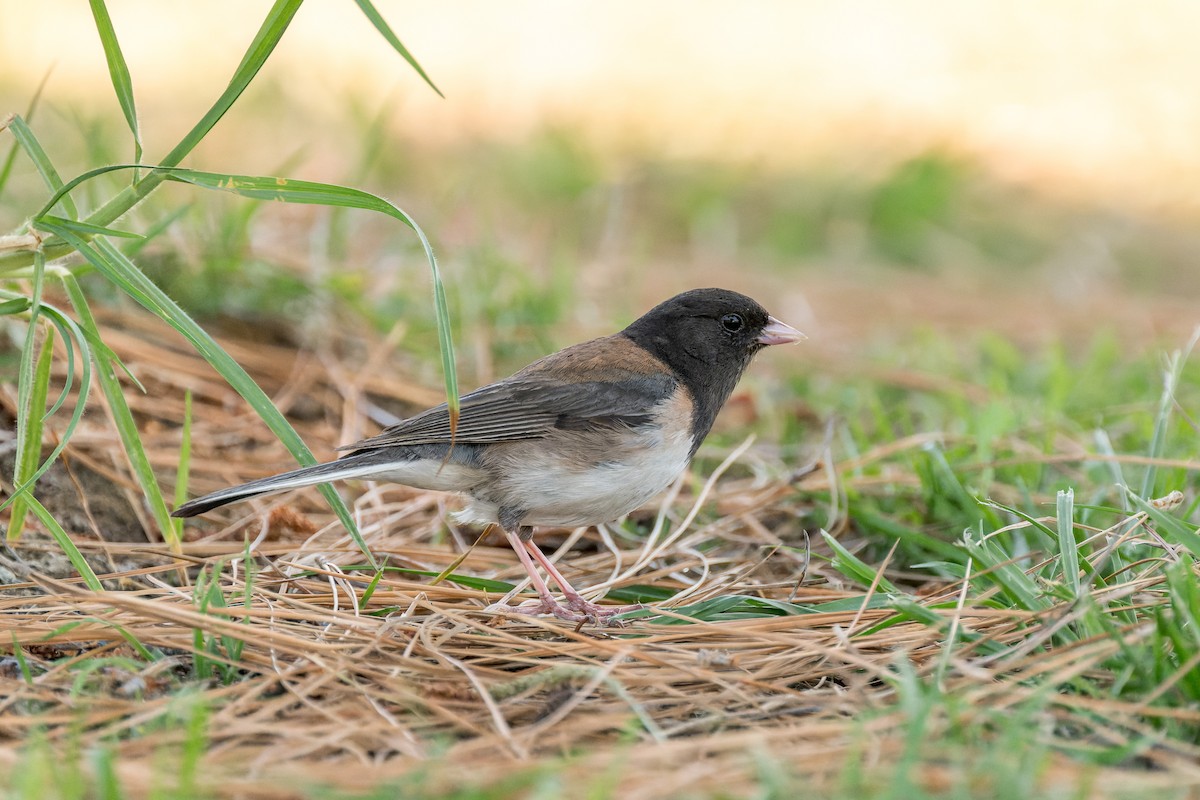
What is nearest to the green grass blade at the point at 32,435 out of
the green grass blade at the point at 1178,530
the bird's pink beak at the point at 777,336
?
the bird's pink beak at the point at 777,336

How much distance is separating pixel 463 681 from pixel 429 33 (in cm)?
877

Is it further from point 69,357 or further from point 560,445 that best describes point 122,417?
point 560,445

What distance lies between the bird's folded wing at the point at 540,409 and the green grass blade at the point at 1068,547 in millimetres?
1080

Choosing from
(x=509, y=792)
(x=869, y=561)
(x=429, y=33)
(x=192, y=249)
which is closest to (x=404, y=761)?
(x=509, y=792)

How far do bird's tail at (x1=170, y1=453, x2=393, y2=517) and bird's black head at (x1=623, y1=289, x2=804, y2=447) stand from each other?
0.99 metres

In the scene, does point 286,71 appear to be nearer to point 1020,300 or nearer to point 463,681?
point 1020,300

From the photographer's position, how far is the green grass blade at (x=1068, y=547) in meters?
2.28

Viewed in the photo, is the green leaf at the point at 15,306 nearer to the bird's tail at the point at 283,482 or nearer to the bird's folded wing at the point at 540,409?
the bird's tail at the point at 283,482

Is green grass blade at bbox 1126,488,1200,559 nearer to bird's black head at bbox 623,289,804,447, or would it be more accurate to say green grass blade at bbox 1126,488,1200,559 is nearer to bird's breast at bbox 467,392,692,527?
bird's breast at bbox 467,392,692,527

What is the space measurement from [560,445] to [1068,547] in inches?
50.8

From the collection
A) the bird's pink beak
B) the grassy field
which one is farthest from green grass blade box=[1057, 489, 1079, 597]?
the bird's pink beak

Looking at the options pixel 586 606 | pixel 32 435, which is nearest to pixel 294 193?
pixel 32 435

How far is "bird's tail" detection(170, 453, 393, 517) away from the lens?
2.55m

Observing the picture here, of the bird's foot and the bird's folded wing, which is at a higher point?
the bird's folded wing
